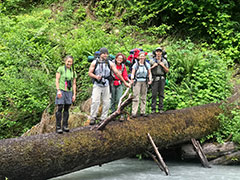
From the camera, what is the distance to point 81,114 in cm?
896

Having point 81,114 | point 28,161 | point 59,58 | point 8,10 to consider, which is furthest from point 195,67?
point 8,10

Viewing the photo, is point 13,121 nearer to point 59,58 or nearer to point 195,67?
point 59,58

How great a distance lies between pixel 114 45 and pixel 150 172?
18.4 feet

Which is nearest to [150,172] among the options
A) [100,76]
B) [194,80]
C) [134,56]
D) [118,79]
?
[118,79]

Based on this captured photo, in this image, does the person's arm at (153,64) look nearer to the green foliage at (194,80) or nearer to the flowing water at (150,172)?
the green foliage at (194,80)

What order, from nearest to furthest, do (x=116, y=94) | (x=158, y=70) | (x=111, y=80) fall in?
(x=111, y=80) → (x=116, y=94) → (x=158, y=70)

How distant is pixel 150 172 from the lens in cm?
728

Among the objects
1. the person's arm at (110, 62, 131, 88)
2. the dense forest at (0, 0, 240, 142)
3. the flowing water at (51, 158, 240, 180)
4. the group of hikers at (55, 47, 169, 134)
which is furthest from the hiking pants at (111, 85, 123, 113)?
the dense forest at (0, 0, 240, 142)

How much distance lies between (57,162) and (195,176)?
3.32 meters

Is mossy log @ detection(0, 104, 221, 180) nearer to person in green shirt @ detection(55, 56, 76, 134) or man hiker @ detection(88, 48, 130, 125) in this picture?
person in green shirt @ detection(55, 56, 76, 134)

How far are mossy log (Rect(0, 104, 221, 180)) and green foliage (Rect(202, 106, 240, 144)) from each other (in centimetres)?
18

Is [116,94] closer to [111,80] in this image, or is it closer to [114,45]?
[111,80]

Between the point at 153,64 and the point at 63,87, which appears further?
the point at 153,64

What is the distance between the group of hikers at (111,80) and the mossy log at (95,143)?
16.7 inches
